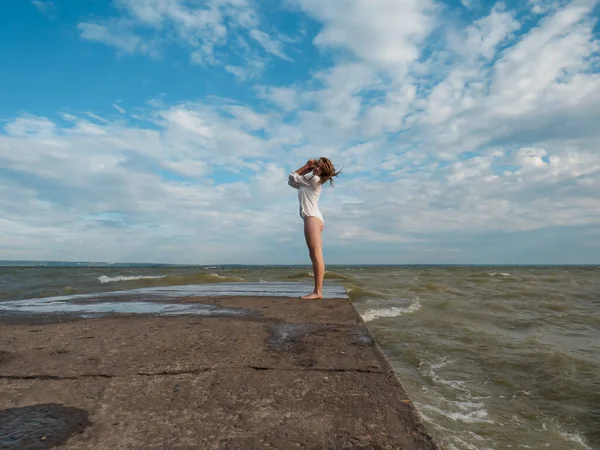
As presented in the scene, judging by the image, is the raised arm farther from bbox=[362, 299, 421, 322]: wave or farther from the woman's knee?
bbox=[362, 299, 421, 322]: wave

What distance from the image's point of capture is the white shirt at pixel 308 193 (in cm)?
503

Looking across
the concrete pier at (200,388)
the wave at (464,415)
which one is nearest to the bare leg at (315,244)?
the concrete pier at (200,388)

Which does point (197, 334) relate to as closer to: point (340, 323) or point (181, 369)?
point (181, 369)

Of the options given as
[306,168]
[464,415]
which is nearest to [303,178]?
[306,168]

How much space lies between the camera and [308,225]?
502 cm

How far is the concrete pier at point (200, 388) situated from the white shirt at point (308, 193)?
2.02 metres

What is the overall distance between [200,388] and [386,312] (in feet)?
22.0

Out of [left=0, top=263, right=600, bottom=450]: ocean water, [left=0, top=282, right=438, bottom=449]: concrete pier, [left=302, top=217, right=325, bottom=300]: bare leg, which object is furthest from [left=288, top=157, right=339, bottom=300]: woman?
[left=0, top=282, right=438, bottom=449]: concrete pier

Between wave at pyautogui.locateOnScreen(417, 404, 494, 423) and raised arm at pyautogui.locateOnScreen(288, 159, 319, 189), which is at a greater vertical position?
raised arm at pyautogui.locateOnScreen(288, 159, 319, 189)

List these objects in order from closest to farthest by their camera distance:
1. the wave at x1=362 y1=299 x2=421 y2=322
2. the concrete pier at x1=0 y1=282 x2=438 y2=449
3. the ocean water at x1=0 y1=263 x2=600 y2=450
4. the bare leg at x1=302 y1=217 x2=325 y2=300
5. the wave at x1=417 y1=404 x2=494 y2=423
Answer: the concrete pier at x1=0 y1=282 x2=438 y2=449
the ocean water at x1=0 y1=263 x2=600 y2=450
the wave at x1=417 y1=404 x2=494 y2=423
the bare leg at x1=302 y1=217 x2=325 y2=300
the wave at x1=362 y1=299 x2=421 y2=322

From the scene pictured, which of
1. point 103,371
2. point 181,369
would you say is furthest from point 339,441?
point 103,371

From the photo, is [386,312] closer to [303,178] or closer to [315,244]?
[315,244]

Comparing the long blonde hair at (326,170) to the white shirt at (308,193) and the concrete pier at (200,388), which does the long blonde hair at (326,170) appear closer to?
the white shirt at (308,193)

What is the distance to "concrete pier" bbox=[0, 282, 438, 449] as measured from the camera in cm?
142
